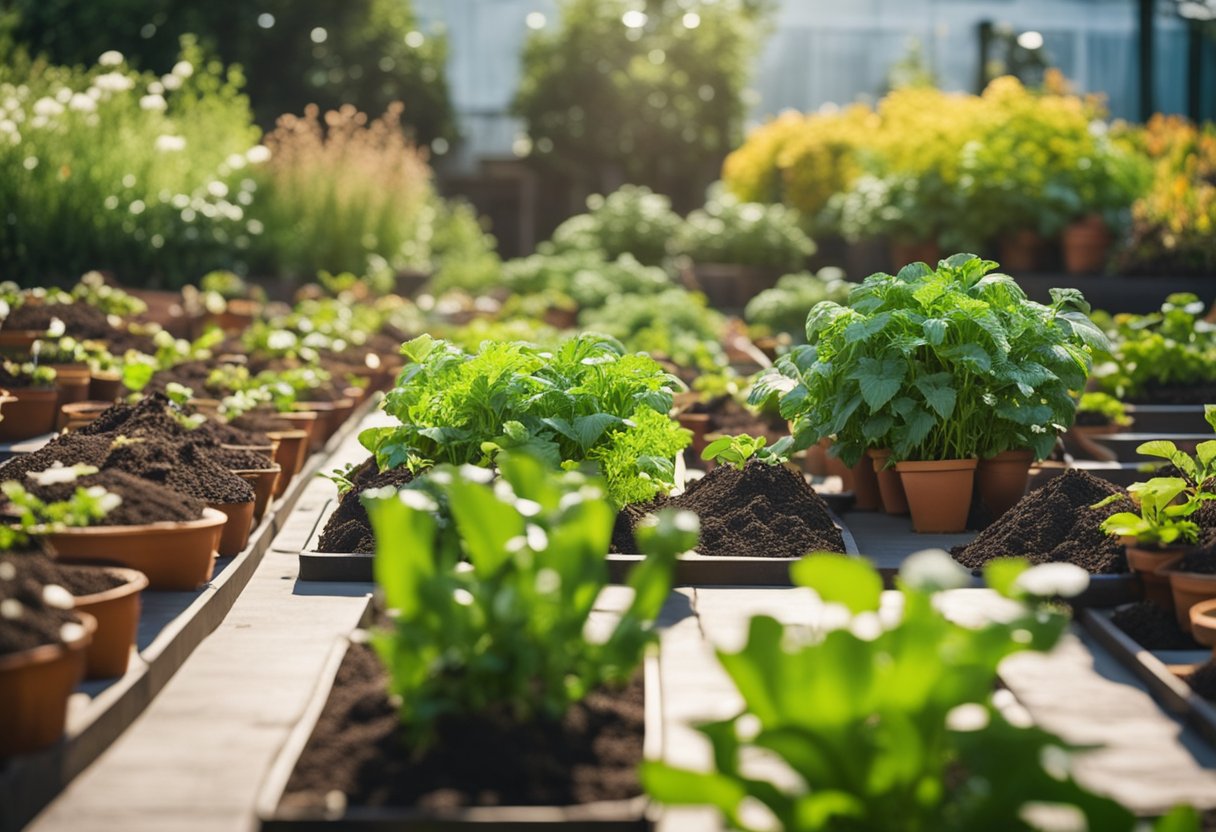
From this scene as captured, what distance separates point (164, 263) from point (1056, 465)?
7051 mm

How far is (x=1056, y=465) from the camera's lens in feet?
17.9

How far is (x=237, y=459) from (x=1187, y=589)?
2.86 meters

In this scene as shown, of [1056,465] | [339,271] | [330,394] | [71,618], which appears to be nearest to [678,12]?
[339,271]

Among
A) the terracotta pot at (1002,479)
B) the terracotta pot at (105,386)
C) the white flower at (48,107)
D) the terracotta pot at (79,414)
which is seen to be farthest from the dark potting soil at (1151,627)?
the white flower at (48,107)

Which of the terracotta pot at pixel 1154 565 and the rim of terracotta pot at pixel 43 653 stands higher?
the rim of terracotta pot at pixel 43 653

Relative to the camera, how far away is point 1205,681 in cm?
311

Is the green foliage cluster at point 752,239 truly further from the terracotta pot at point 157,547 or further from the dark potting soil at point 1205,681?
the dark potting soil at point 1205,681

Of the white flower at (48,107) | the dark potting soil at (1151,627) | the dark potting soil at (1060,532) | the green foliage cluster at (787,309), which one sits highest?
the white flower at (48,107)

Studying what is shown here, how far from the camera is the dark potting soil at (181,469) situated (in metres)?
4.10

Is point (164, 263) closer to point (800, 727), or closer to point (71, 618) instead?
point (71, 618)

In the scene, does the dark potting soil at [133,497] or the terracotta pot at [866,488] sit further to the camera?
the terracotta pot at [866,488]

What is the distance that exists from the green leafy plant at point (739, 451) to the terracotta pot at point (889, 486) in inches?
17.8

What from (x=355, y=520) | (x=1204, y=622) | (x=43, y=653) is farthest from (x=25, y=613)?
(x=1204, y=622)

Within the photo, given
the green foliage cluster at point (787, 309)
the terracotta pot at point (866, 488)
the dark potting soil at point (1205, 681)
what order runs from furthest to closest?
the green foliage cluster at point (787, 309), the terracotta pot at point (866, 488), the dark potting soil at point (1205, 681)
